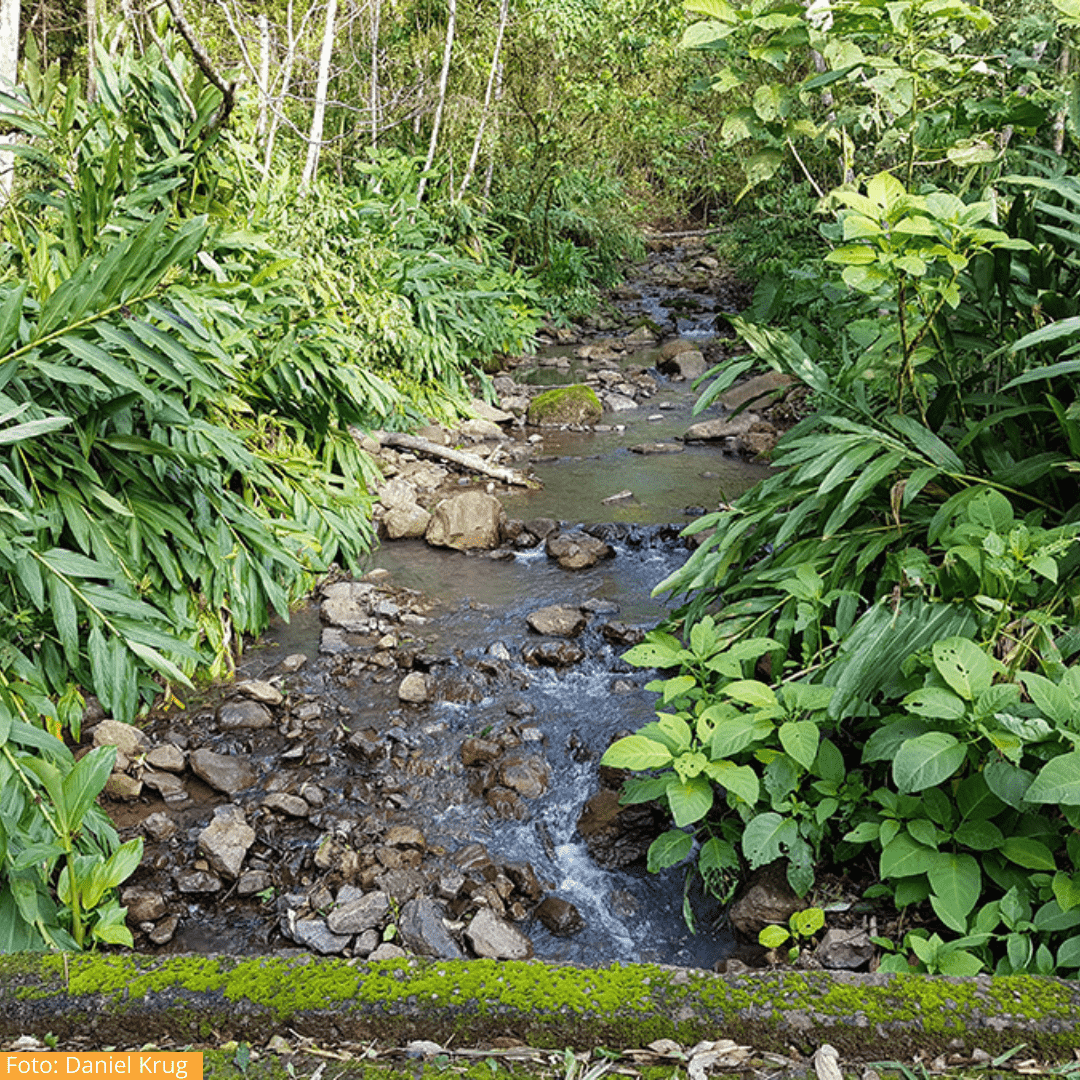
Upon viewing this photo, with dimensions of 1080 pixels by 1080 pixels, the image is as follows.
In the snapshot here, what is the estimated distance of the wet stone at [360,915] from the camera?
252cm

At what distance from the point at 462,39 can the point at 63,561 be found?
9.17 m

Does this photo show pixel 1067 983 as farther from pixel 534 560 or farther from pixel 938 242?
pixel 534 560

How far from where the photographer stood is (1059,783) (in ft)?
5.62

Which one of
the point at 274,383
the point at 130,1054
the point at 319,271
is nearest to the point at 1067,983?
the point at 130,1054

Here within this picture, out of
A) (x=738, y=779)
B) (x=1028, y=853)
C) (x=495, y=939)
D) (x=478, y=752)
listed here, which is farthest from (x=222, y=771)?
(x=1028, y=853)

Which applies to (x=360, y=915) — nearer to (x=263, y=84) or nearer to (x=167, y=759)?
(x=167, y=759)

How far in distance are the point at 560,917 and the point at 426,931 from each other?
1.36ft

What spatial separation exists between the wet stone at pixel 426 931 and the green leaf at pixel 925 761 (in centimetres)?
125

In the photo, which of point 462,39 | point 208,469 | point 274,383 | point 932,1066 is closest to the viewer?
point 932,1066

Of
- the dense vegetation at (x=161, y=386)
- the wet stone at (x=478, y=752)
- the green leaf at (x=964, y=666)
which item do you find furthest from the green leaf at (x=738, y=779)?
the dense vegetation at (x=161, y=386)

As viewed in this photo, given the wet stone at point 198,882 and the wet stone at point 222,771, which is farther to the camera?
the wet stone at point 222,771

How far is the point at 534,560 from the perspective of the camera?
515 centimetres

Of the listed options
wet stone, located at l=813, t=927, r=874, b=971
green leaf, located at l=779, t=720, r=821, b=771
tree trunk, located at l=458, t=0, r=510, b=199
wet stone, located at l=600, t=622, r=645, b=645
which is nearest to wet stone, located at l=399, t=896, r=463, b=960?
wet stone, located at l=813, t=927, r=874, b=971

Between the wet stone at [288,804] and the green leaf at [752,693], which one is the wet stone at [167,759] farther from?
the green leaf at [752,693]
